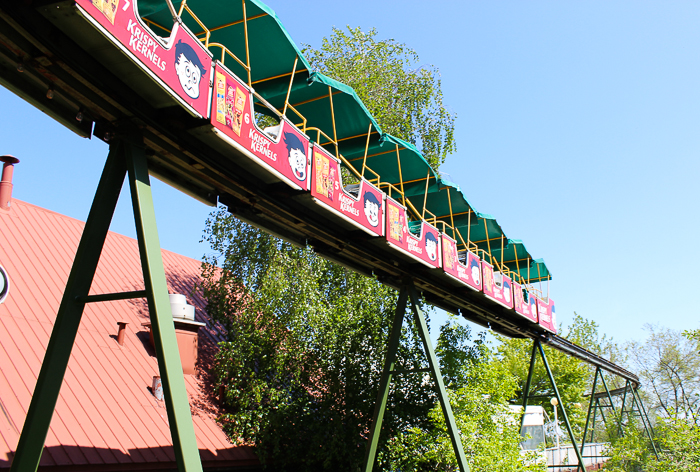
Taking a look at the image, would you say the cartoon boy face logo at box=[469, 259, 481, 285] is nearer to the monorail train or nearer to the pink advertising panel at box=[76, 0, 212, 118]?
the monorail train

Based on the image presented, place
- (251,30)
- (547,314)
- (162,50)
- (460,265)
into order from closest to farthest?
(162,50) → (251,30) → (460,265) → (547,314)

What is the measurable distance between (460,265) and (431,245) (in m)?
1.71

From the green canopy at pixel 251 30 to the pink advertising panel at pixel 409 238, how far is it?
11.6 feet

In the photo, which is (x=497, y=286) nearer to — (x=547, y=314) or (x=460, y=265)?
(x=460, y=265)

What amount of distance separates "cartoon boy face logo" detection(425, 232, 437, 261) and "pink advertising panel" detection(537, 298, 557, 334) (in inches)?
370

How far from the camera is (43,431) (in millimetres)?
5871

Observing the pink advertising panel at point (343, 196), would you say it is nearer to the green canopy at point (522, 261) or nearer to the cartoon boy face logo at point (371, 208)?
the cartoon boy face logo at point (371, 208)

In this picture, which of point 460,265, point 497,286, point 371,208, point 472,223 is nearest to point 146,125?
point 371,208

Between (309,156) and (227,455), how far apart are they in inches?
342

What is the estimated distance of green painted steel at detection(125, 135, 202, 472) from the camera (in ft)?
18.7

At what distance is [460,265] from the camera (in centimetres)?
1460

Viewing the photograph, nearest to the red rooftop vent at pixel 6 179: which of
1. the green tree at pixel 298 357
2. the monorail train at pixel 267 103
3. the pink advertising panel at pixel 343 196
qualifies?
the green tree at pixel 298 357

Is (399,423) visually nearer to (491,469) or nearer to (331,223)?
(491,469)

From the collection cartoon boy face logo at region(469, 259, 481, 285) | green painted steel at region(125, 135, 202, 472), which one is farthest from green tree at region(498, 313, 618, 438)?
green painted steel at region(125, 135, 202, 472)
